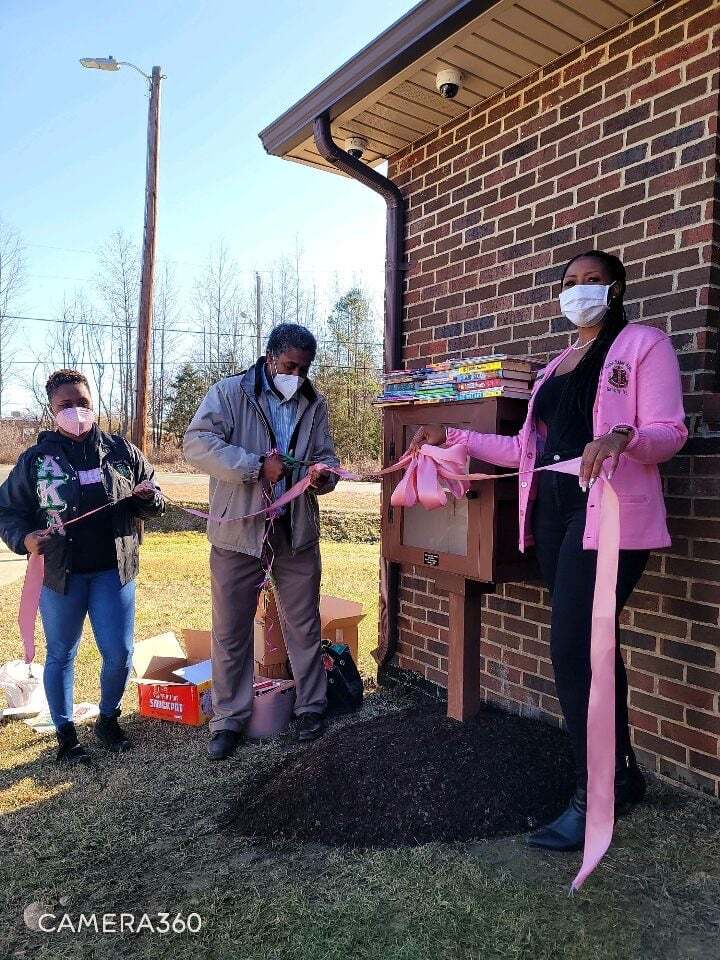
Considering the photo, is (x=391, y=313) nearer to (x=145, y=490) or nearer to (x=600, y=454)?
(x=145, y=490)

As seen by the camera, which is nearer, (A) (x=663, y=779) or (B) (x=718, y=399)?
(B) (x=718, y=399)

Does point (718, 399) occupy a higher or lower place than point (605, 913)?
higher

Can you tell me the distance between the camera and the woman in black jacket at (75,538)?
337 cm

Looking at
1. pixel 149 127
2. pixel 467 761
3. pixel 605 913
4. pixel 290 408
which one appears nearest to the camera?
pixel 605 913

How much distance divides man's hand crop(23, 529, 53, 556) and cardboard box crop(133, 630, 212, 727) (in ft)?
3.44

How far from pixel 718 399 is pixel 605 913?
1802mm

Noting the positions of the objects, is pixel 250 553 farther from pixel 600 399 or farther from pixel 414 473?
pixel 600 399

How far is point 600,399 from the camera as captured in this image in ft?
7.86

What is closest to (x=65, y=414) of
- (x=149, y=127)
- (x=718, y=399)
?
(x=718, y=399)

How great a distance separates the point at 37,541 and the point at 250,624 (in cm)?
111

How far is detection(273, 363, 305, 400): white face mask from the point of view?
357cm

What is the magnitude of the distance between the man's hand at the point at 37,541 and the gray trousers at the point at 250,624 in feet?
2.61

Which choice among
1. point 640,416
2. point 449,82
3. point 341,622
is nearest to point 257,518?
point 341,622

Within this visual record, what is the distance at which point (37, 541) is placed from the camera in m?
3.29
